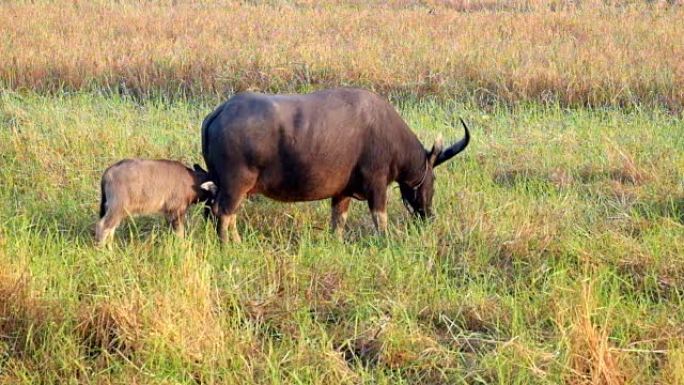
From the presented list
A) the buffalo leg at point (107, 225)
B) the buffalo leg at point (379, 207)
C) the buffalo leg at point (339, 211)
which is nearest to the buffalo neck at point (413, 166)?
the buffalo leg at point (379, 207)

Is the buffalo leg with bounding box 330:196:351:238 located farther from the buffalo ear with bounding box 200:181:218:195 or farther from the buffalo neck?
the buffalo ear with bounding box 200:181:218:195

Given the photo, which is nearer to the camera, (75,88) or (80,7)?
(75,88)

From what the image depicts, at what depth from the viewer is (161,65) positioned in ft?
35.7

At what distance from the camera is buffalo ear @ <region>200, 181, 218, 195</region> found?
566cm

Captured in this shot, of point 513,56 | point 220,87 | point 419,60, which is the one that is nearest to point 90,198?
point 220,87

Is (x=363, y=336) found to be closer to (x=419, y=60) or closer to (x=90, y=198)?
(x=90, y=198)

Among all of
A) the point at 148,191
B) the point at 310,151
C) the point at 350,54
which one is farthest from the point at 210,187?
the point at 350,54

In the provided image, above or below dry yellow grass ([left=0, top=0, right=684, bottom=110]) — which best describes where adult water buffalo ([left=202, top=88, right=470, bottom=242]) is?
above

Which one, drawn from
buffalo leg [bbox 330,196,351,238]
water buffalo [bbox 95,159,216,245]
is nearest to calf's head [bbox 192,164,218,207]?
water buffalo [bbox 95,159,216,245]

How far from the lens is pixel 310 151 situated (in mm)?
5602

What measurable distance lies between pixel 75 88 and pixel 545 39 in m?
6.66

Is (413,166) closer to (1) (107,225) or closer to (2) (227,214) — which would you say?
(2) (227,214)

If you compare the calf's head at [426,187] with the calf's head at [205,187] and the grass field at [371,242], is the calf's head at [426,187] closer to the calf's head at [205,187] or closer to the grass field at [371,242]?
the grass field at [371,242]

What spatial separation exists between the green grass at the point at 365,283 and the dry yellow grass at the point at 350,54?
3.10 m
